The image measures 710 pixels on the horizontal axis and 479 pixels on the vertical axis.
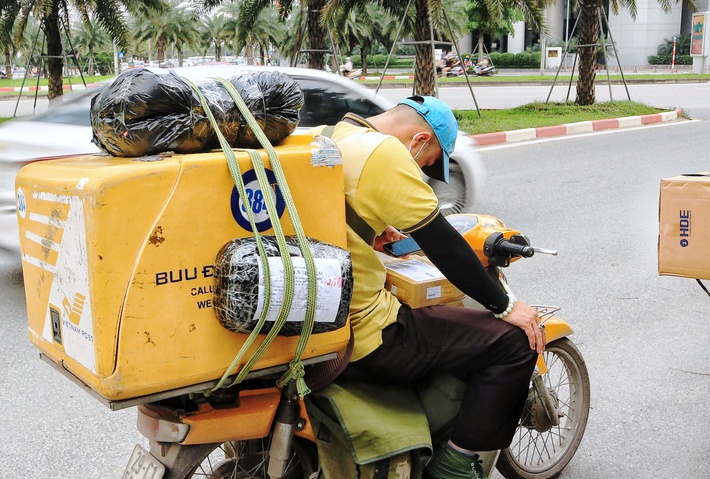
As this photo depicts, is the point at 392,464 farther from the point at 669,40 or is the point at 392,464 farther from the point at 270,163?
the point at 669,40

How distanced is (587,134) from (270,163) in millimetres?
13553

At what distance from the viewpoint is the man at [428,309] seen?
2195mm

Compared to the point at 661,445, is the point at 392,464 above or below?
above

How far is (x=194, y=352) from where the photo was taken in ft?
6.27

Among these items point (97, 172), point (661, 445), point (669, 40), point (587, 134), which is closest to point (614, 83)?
point (587, 134)

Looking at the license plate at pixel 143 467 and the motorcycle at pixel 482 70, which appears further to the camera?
the motorcycle at pixel 482 70

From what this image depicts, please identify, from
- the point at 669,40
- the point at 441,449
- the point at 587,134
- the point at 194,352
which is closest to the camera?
the point at 194,352

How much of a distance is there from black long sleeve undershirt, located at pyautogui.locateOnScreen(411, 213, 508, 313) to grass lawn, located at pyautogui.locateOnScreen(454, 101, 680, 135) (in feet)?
38.5

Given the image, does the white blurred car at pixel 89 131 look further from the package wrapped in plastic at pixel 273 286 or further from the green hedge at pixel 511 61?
the green hedge at pixel 511 61

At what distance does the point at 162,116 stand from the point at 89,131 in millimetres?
3990

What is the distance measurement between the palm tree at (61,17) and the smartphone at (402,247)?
558 inches

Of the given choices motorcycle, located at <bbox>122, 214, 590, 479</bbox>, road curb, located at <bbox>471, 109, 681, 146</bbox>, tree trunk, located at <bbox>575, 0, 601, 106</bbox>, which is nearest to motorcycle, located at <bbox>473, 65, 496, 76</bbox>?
tree trunk, located at <bbox>575, 0, 601, 106</bbox>

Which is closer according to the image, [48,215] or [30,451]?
[48,215]

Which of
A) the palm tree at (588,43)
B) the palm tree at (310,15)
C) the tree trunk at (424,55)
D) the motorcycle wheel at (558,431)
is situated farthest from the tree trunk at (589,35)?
the motorcycle wheel at (558,431)
